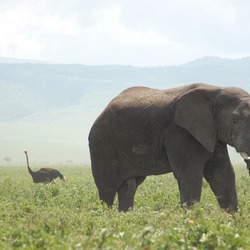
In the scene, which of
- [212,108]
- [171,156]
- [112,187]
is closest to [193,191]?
[171,156]

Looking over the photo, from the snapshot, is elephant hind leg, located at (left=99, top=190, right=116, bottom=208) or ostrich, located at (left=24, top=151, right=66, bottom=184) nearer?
elephant hind leg, located at (left=99, top=190, right=116, bottom=208)

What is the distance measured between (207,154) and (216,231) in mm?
4782

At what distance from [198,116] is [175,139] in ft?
1.82

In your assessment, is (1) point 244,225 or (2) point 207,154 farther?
(2) point 207,154

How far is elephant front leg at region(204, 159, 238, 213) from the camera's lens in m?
13.5

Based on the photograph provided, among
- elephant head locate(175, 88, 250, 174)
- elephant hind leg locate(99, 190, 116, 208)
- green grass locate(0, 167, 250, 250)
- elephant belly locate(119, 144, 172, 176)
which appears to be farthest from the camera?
elephant hind leg locate(99, 190, 116, 208)

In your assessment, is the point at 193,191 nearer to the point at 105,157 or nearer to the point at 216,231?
the point at 105,157

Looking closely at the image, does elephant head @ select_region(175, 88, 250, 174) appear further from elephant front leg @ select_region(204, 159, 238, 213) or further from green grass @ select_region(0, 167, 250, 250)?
green grass @ select_region(0, 167, 250, 250)

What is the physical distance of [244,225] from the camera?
10180mm

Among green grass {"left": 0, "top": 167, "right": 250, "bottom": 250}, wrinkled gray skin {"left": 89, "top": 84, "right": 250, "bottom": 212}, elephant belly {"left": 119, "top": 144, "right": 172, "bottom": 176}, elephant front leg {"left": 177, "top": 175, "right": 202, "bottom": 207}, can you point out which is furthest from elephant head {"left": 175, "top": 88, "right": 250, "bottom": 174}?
green grass {"left": 0, "top": 167, "right": 250, "bottom": 250}

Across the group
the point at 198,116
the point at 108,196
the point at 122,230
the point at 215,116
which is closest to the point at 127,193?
the point at 108,196

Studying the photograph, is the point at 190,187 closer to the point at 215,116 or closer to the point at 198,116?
the point at 198,116

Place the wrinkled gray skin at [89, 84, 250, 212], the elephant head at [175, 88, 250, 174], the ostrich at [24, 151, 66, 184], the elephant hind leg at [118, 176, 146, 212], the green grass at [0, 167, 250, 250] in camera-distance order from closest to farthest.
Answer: the green grass at [0, 167, 250, 250] → the elephant head at [175, 88, 250, 174] → the wrinkled gray skin at [89, 84, 250, 212] → the elephant hind leg at [118, 176, 146, 212] → the ostrich at [24, 151, 66, 184]

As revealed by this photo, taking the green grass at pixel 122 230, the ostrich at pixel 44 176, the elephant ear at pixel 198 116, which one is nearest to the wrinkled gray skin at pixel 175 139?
the elephant ear at pixel 198 116
